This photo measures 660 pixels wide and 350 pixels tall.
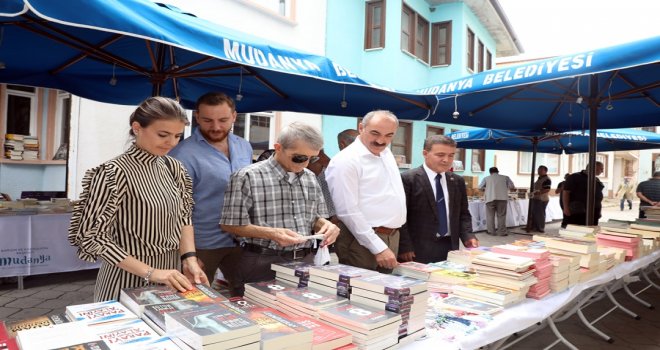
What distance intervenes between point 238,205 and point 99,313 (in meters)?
0.75

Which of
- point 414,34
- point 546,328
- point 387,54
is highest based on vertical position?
point 414,34

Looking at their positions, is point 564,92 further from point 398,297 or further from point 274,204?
point 398,297

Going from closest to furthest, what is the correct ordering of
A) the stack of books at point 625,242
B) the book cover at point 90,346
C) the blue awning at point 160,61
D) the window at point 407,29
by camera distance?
the book cover at point 90,346, the blue awning at point 160,61, the stack of books at point 625,242, the window at point 407,29

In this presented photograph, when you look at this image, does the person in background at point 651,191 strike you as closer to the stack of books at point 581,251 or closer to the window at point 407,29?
the stack of books at point 581,251

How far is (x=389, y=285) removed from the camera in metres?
1.49

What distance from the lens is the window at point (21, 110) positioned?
6910mm

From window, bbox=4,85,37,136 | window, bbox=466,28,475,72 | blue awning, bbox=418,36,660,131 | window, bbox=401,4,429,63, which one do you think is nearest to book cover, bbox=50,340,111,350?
blue awning, bbox=418,36,660,131

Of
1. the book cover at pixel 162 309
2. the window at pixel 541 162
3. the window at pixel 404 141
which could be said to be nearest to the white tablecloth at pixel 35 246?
the book cover at pixel 162 309

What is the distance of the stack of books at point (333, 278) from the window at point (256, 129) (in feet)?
22.8

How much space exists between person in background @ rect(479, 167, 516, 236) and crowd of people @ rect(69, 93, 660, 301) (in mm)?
6950

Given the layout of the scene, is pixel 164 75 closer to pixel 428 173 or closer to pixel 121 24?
pixel 121 24

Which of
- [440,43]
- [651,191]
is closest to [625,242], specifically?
[651,191]

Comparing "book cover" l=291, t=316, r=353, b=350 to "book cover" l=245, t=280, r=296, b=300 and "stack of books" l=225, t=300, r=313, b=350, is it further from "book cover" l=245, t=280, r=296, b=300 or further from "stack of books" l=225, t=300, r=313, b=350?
"book cover" l=245, t=280, r=296, b=300

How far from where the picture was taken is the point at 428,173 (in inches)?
128
